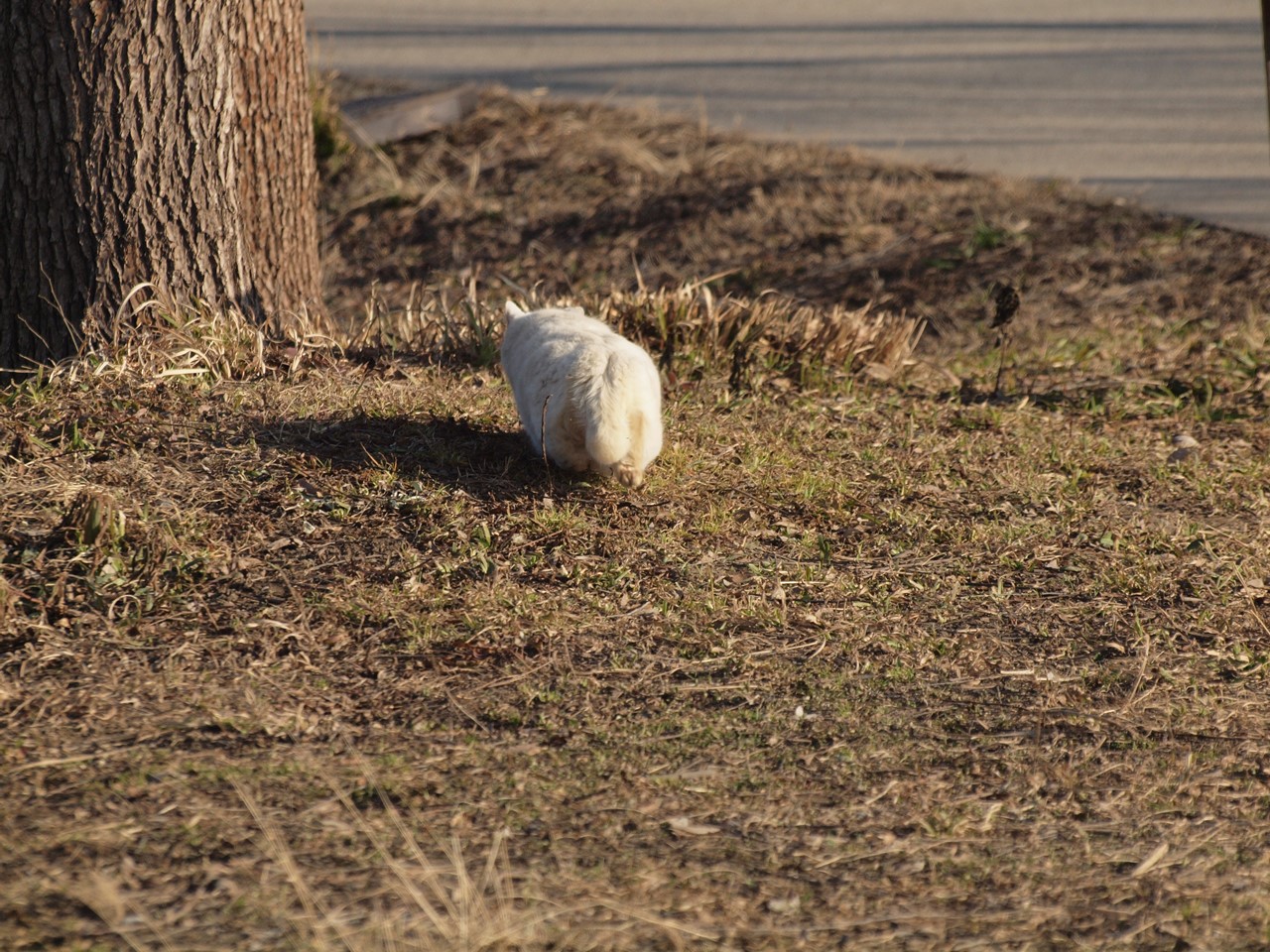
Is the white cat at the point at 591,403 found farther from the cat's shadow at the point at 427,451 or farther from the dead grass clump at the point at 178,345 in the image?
the dead grass clump at the point at 178,345

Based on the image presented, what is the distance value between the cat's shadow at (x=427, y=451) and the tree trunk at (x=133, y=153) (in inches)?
42.0

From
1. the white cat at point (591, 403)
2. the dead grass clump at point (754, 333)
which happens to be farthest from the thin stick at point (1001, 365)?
the white cat at point (591, 403)

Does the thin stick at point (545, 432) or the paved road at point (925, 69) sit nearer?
the thin stick at point (545, 432)

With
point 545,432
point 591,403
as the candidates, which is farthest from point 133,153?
point 591,403

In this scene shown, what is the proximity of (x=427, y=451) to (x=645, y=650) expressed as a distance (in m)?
1.32

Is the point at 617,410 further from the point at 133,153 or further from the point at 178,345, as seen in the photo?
the point at 133,153

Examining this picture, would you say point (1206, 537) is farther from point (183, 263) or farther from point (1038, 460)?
point (183, 263)

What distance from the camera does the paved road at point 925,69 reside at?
931 centimetres

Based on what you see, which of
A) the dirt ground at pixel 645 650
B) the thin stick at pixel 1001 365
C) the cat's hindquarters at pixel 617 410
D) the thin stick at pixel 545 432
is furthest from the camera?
the thin stick at pixel 1001 365

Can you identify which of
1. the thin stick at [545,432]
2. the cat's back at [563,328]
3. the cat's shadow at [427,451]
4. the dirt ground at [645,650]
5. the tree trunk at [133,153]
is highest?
the tree trunk at [133,153]

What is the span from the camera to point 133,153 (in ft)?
16.5

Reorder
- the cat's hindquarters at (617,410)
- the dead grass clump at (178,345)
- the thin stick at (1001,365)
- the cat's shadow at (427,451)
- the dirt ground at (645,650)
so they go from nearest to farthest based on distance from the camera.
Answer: the dirt ground at (645,650) → the cat's hindquarters at (617,410) → the cat's shadow at (427,451) → the dead grass clump at (178,345) → the thin stick at (1001,365)

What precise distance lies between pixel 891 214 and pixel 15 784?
6.48 meters

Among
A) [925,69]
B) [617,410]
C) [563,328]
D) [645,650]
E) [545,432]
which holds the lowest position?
[645,650]
